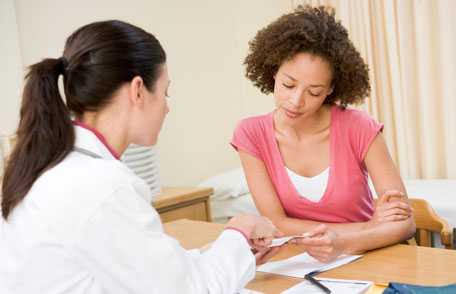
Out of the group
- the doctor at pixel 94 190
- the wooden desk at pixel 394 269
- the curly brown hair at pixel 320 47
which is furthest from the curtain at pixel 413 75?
the doctor at pixel 94 190

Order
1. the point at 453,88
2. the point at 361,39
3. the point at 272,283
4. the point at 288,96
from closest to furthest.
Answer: the point at 272,283 < the point at 288,96 < the point at 453,88 < the point at 361,39

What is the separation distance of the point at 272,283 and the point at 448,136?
2080 mm

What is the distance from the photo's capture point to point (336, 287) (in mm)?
1148

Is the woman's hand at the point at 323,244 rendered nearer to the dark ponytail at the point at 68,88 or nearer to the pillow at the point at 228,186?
the dark ponytail at the point at 68,88

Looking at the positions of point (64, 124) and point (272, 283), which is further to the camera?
point (272, 283)

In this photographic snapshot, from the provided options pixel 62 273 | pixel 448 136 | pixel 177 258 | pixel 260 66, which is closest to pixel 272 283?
pixel 177 258

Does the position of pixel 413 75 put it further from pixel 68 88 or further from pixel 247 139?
pixel 68 88

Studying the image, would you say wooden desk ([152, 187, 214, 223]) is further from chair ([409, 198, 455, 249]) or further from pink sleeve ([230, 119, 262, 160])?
chair ([409, 198, 455, 249])

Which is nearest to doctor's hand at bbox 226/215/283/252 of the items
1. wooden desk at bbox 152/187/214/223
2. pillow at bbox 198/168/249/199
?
wooden desk at bbox 152/187/214/223

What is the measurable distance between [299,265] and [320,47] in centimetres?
72

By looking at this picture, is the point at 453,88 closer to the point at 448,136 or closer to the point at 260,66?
the point at 448,136

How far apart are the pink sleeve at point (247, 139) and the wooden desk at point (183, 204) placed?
2.85 feet

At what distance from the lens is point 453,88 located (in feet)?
9.44

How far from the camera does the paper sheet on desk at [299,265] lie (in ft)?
4.24
